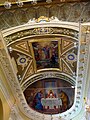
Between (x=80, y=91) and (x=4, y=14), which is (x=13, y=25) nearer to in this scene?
(x=4, y=14)

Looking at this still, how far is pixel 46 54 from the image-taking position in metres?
9.81

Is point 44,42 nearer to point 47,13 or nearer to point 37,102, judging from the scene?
point 47,13

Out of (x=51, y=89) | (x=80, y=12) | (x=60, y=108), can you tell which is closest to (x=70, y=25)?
(x=80, y=12)

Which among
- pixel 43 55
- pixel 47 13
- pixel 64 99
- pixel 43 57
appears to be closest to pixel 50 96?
pixel 64 99

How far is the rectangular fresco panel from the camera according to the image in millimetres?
9219

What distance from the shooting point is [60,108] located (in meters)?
12.6

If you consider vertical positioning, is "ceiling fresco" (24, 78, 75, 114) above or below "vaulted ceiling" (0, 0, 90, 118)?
below

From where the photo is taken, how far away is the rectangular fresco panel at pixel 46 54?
363 inches

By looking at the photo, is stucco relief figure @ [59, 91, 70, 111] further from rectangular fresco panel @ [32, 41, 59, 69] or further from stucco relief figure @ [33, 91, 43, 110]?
rectangular fresco panel @ [32, 41, 59, 69]

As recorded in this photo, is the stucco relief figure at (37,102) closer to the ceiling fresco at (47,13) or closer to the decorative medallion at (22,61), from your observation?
the decorative medallion at (22,61)

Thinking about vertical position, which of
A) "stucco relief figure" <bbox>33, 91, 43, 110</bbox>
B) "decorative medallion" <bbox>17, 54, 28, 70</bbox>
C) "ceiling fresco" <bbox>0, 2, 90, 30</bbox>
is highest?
"ceiling fresco" <bbox>0, 2, 90, 30</bbox>

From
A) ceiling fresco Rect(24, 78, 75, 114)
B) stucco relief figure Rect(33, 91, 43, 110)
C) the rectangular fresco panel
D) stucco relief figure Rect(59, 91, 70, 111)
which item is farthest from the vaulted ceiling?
stucco relief figure Rect(33, 91, 43, 110)

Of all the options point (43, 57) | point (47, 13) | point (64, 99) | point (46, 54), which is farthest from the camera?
point (64, 99)

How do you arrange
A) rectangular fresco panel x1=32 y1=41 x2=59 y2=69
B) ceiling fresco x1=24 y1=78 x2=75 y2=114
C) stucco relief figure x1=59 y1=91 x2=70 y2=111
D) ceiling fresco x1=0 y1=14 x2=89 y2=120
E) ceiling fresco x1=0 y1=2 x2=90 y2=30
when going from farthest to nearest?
1. stucco relief figure x1=59 y1=91 x2=70 y2=111
2. ceiling fresco x1=24 y1=78 x2=75 y2=114
3. rectangular fresco panel x1=32 y1=41 x2=59 y2=69
4. ceiling fresco x1=0 y1=14 x2=89 y2=120
5. ceiling fresco x1=0 y1=2 x2=90 y2=30
